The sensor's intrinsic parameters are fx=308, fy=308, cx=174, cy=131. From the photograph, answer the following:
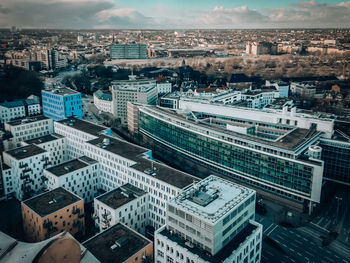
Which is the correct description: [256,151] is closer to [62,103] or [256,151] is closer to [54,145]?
[54,145]

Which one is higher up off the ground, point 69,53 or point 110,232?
point 69,53

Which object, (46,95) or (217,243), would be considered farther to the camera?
(46,95)

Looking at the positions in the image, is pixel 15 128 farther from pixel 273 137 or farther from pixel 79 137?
pixel 273 137

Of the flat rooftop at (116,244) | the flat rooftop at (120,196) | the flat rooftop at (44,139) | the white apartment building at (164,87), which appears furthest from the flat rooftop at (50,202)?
the white apartment building at (164,87)

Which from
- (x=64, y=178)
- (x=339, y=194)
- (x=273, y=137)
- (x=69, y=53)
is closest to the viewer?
(x=64, y=178)

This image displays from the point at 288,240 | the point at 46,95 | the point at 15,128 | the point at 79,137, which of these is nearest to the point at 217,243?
the point at 288,240

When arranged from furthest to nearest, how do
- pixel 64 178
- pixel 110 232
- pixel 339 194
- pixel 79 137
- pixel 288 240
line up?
1. pixel 79 137
2. pixel 339 194
3. pixel 64 178
4. pixel 288 240
5. pixel 110 232

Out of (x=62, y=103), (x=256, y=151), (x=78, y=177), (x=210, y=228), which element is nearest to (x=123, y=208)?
(x=78, y=177)
